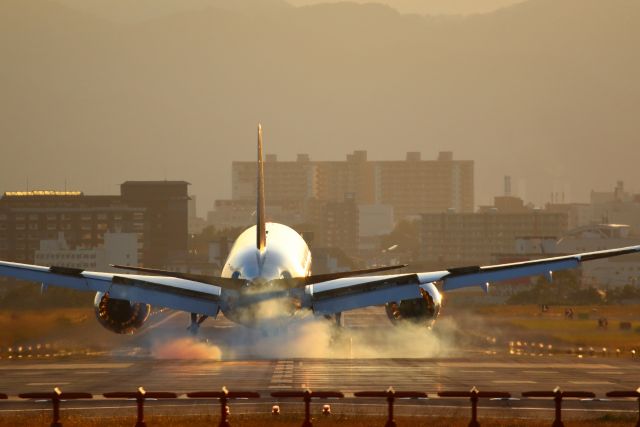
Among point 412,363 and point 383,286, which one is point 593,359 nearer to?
point 412,363

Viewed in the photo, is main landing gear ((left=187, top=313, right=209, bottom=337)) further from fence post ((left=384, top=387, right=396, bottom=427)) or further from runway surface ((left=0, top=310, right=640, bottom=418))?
fence post ((left=384, top=387, right=396, bottom=427))

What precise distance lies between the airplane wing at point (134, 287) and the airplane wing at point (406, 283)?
4.80 m

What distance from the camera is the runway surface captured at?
→ 58.1m

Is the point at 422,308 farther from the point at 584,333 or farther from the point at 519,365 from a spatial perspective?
the point at 584,333

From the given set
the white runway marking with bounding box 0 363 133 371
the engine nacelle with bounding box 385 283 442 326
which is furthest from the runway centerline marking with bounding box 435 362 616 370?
the white runway marking with bounding box 0 363 133 371

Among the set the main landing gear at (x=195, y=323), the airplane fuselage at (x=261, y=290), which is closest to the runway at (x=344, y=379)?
the main landing gear at (x=195, y=323)

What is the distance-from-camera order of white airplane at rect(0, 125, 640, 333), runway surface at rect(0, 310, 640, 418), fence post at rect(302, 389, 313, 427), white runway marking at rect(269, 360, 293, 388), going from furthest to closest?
white airplane at rect(0, 125, 640, 333) < white runway marking at rect(269, 360, 293, 388) < runway surface at rect(0, 310, 640, 418) < fence post at rect(302, 389, 313, 427)

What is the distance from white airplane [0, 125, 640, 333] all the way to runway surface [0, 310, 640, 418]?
98.3 inches

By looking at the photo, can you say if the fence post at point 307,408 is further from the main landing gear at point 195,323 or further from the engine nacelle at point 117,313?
the engine nacelle at point 117,313

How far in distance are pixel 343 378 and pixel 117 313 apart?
14002mm

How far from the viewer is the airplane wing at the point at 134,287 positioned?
67.6 metres

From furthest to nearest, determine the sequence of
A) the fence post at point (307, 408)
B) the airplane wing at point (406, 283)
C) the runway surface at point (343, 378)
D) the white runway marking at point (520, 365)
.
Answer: the white runway marking at point (520, 365), the airplane wing at point (406, 283), the runway surface at point (343, 378), the fence post at point (307, 408)

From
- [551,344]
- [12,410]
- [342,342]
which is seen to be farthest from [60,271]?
[551,344]

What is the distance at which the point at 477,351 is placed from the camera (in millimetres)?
96125
